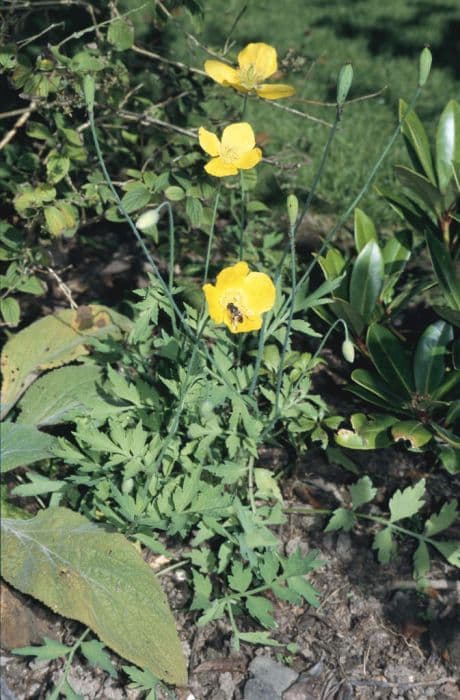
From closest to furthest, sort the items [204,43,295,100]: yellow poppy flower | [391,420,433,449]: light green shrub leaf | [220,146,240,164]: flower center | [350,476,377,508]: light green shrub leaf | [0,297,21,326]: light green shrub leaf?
[220,146,240,164]: flower center → [204,43,295,100]: yellow poppy flower → [391,420,433,449]: light green shrub leaf → [350,476,377,508]: light green shrub leaf → [0,297,21,326]: light green shrub leaf

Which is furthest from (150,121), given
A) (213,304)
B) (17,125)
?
(213,304)

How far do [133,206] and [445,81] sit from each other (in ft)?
8.96

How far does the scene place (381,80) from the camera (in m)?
4.58

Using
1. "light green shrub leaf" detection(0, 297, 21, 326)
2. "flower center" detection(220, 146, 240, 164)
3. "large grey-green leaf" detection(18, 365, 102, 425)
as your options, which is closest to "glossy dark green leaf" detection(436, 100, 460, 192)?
"flower center" detection(220, 146, 240, 164)

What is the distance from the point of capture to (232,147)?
7.27 ft

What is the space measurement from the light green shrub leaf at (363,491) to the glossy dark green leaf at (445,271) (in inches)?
22.1

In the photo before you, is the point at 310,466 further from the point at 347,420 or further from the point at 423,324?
the point at 423,324

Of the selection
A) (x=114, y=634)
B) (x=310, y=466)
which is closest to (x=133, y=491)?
(x=114, y=634)

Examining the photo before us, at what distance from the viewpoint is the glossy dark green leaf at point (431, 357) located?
2.52 metres

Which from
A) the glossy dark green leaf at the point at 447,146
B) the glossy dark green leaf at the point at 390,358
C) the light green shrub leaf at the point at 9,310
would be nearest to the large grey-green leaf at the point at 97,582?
the light green shrub leaf at the point at 9,310

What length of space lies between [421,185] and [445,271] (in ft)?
1.02

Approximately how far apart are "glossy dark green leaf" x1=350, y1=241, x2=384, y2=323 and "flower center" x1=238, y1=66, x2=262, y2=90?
617 mm

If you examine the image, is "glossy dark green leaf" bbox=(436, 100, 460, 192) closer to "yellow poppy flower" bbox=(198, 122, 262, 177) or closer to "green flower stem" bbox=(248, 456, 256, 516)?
"yellow poppy flower" bbox=(198, 122, 262, 177)

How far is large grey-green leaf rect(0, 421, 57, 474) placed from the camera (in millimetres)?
2256
